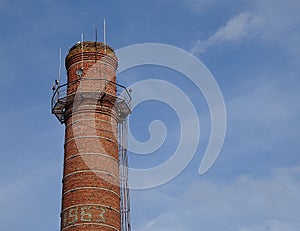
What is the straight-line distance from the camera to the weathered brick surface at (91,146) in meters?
25.5

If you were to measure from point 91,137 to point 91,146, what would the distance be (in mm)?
526

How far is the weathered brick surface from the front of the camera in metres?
25.5

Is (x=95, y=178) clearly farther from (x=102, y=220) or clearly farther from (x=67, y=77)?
(x=67, y=77)

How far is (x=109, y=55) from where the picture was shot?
98.7 ft

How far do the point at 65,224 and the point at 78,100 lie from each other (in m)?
6.88

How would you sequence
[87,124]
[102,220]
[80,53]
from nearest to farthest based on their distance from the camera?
[102,220] → [87,124] → [80,53]

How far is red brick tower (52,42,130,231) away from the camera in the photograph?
1005 inches

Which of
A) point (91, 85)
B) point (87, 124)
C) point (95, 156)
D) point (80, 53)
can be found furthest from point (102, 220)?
point (80, 53)

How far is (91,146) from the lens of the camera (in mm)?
27047

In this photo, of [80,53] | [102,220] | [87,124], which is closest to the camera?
[102,220]

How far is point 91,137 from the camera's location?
27297mm

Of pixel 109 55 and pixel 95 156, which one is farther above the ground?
pixel 109 55

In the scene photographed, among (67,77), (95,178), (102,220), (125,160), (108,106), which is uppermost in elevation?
(67,77)

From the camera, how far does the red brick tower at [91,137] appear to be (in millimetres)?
25531
